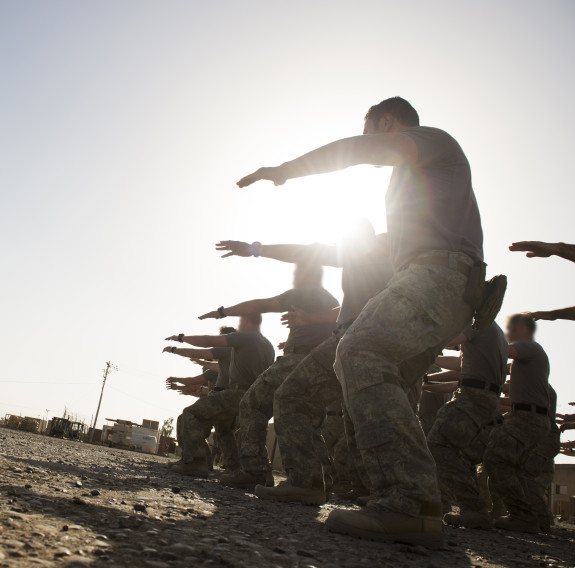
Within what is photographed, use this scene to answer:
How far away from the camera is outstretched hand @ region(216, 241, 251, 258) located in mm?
4707

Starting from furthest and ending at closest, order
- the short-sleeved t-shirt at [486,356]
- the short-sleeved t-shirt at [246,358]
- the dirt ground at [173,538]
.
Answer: the short-sleeved t-shirt at [246,358], the short-sleeved t-shirt at [486,356], the dirt ground at [173,538]

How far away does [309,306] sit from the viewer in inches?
215

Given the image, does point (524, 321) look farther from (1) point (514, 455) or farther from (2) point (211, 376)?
(2) point (211, 376)

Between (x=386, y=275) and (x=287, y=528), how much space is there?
2.39 m

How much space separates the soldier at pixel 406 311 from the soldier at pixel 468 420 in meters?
2.16

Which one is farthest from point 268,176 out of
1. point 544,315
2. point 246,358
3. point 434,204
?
point 246,358

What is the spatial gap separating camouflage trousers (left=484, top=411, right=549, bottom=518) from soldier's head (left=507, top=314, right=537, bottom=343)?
3.07 feet

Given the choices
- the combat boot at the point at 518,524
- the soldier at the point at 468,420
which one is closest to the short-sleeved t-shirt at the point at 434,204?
the soldier at the point at 468,420

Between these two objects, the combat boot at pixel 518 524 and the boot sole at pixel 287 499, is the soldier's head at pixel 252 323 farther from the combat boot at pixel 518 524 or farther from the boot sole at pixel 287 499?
the combat boot at pixel 518 524

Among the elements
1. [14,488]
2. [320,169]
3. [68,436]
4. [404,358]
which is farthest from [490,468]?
[68,436]

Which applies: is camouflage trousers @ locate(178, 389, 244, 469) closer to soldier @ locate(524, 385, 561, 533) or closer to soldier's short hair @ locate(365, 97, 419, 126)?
soldier @ locate(524, 385, 561, 533)

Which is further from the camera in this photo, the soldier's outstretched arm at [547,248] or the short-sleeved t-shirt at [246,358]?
the short-sleeved t-shirt at [246,358]

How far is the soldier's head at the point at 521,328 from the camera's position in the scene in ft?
19.6

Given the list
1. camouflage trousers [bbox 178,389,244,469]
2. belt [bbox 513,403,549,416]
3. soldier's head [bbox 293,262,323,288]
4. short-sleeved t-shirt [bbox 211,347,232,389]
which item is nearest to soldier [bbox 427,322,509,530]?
belt [bbox 513,403,549,416]
